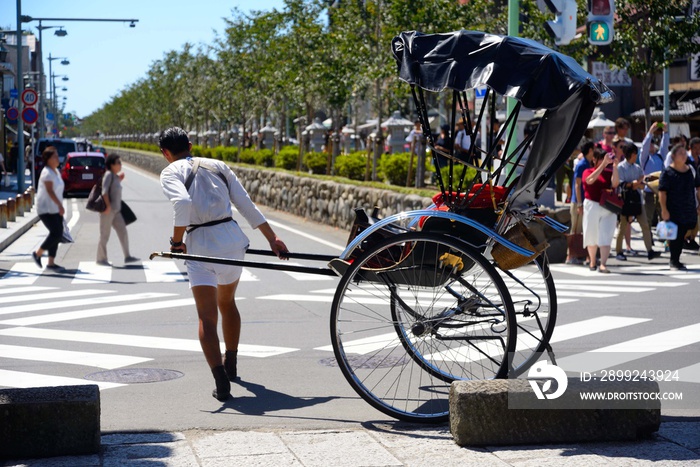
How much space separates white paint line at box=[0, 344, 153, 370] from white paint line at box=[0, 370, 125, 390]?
20.2 inches

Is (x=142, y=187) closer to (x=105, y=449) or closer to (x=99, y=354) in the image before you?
(x=99, y=354)

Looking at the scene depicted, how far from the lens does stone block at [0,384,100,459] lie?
17.1 ft

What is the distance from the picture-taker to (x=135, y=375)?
24.7 feet

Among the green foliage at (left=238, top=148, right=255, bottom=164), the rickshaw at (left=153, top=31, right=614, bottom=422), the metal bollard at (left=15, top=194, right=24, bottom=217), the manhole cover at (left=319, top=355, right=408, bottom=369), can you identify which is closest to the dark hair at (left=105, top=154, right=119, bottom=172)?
the manhole cover at (left=319, top=355, right=408, bottom=369)

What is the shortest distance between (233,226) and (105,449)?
2.01 m

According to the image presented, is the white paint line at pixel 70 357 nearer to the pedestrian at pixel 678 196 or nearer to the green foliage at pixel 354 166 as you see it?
the pedestrian at pixel 678 196

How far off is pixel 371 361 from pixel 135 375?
1837 millimetres

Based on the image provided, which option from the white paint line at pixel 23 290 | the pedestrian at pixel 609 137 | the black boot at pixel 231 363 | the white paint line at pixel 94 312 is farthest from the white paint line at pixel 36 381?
the pedestrian at pixel 609 137

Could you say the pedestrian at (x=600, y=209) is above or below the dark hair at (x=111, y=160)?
below

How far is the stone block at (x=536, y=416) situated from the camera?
17.5ft

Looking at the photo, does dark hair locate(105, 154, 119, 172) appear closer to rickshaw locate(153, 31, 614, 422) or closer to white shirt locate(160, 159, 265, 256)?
white shirt locate(160, 159, 265, 256)

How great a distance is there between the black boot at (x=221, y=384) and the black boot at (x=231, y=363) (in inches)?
22.8

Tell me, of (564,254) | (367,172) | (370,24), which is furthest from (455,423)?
(370,24)

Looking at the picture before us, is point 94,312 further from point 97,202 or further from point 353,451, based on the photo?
point 353,451
